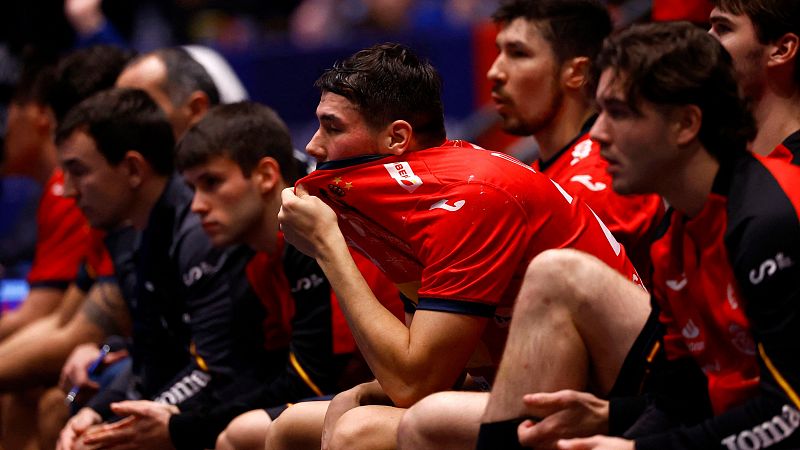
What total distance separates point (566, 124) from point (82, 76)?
7.81ft

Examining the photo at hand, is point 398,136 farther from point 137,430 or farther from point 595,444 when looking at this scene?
point 137,430

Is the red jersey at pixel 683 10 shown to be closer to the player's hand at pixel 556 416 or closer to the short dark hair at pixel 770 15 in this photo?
the short dark hair at pixel 770 15

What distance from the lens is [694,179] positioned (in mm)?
2600

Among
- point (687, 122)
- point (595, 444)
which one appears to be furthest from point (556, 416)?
point (687, 122)

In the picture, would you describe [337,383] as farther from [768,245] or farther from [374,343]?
[768,245]

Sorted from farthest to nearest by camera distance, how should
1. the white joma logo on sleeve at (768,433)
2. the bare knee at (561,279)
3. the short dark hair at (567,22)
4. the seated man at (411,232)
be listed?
the short dark hair at (567,22)
the seated man at (411,232)
the bare knee at (561,279)
the white joma logo on sleeve at (768,433)

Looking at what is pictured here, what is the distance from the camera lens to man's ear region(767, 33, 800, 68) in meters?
3.38

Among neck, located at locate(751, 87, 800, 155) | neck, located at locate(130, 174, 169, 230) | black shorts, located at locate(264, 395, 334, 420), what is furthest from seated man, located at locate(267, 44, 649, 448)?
neck, located at locate(130, 174, 169, 230)

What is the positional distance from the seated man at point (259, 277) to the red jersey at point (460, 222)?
24.1 inches

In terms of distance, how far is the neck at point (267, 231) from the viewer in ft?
13.2

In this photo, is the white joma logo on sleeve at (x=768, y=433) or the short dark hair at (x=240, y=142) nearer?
the white joma logo on sleeve at (x=768, y=433)

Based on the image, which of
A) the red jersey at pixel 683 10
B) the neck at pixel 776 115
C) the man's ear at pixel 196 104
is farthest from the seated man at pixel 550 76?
the man's ear at pixel 196 104

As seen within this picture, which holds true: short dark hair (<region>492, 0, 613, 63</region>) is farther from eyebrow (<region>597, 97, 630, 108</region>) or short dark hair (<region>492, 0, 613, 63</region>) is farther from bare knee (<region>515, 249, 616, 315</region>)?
bare knee (<region>515, 249, 616, 315</region>)

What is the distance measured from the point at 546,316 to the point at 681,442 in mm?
360
